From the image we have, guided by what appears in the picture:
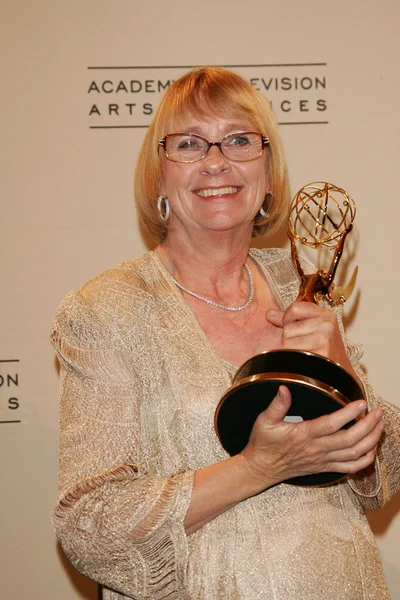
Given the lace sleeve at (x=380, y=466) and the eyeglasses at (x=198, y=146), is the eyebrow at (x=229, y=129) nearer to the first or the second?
the eyeglasses at (x=198, y=146)

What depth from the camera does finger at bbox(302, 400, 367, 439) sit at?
132 centimetres

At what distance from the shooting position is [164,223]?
73.0 inches

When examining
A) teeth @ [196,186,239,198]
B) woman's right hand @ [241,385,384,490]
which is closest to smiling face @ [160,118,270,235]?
teeth @ [196,186,239,198]

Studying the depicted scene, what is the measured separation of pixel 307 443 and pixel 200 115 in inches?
27.1

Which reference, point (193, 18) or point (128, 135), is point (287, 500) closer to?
point (128, 135)

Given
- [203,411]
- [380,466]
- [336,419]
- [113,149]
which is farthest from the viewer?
[113,149]

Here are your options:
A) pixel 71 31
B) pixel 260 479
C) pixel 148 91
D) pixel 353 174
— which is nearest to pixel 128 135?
pixel 148 91

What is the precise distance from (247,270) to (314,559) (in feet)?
2.01

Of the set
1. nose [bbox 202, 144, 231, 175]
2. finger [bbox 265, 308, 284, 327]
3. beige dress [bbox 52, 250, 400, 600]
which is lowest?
beige dress [bbox 52, 250, 400, 600]

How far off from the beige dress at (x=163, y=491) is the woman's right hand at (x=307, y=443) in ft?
0.44

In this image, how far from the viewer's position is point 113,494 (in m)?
1.47

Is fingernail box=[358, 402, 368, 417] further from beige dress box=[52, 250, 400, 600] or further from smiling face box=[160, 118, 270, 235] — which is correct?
smiling face box=[160, 118, 270, 235]

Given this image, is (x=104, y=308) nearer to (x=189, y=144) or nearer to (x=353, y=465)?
(x=189, y=144)

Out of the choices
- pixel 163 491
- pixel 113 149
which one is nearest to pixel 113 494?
pixel 163 491
